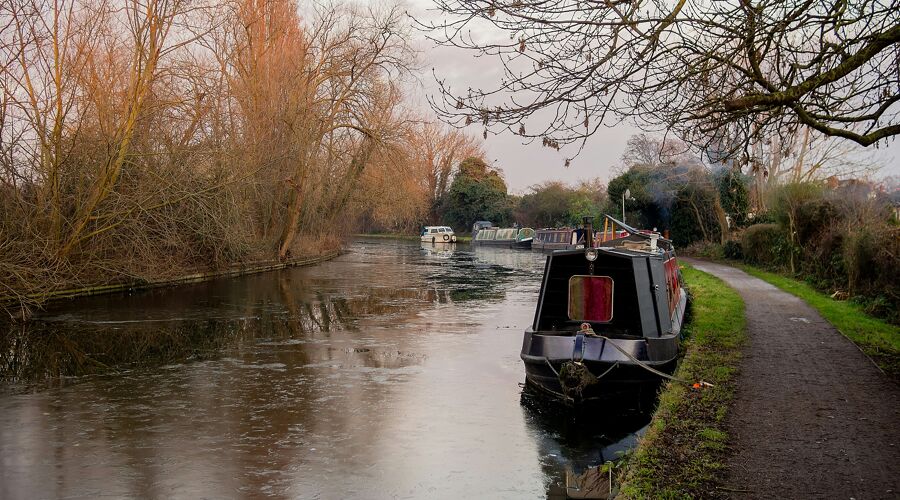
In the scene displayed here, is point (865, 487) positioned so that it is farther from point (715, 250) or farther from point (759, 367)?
point (715, 250)

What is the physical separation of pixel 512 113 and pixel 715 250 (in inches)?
1034

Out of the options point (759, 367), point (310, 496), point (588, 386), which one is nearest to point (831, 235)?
point (759, 367)

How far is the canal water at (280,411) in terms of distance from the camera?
6039 mm

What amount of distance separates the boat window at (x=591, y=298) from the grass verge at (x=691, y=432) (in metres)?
1.09

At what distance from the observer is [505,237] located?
55406 millimetres

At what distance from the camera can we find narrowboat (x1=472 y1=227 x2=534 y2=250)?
5109 centimetres

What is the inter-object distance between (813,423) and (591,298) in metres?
3.42

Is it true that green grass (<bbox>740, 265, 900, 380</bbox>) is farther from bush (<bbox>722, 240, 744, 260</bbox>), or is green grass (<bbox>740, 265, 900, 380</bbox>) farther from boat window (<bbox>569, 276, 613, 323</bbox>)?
bush (<bbox>722, 240, 744, 260</bbox>)

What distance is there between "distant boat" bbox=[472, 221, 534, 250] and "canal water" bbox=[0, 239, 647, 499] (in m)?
35.7

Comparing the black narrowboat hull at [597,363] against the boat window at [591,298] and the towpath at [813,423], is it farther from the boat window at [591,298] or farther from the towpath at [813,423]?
the towpath at [813,423]

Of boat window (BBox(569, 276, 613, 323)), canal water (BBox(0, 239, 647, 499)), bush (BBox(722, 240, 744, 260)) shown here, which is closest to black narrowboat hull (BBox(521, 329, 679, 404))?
canal water (BBox(0, 239, 647, 499))

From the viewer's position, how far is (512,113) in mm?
6242

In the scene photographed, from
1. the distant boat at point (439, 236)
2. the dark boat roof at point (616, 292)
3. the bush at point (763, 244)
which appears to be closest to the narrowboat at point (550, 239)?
the distant boat at point (439, 236)

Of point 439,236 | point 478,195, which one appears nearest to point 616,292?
point 439,236
